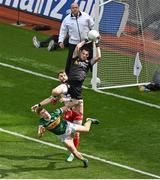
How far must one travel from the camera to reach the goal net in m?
21.8

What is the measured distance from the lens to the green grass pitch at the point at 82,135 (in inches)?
604

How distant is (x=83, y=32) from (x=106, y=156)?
15.5ft

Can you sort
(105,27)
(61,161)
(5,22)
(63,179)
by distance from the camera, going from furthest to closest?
1. (5,22)
2. (105,27)
3. (61,161)
4. (63,179)

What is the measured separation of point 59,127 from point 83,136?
8.39 ft

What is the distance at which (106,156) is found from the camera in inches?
641

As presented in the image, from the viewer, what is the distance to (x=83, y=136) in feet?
58.1

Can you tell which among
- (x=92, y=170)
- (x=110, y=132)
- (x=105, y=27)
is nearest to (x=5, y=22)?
(x=105, y=27)

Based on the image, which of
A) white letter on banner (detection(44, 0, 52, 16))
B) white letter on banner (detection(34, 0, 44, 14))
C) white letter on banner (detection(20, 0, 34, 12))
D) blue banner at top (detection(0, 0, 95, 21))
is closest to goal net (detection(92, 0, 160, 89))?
blue banner at top (detection(0, 0, 95, 21))

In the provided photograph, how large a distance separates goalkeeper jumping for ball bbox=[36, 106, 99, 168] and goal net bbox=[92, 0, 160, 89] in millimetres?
6123

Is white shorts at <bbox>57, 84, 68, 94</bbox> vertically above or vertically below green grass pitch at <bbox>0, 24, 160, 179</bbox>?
above

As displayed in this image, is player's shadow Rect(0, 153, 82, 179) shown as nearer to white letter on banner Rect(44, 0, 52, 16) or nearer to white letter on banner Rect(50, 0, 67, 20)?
white letter on banner Rect(50, 0, 67, 20)

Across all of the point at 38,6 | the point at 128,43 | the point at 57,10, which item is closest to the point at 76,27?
the point at 128,43

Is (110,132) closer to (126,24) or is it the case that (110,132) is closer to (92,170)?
(92,170)

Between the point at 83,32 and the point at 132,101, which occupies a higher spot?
the point at 83,32
